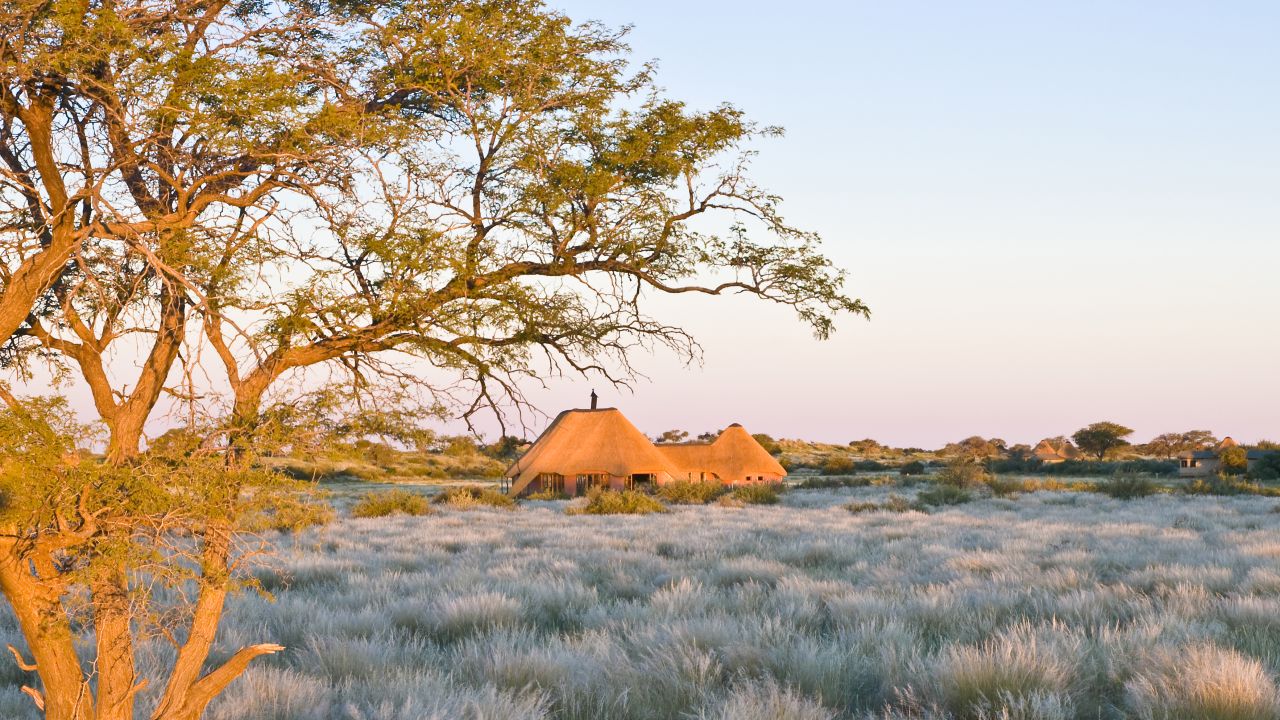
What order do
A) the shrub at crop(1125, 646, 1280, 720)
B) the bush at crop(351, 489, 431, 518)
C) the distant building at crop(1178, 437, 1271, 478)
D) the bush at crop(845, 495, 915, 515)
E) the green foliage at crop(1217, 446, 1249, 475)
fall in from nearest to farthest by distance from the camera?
the shrub at crop(1125, 646, 1280, 720) → the bush at crop(351, 489, 431, 518) → the bush at crop(845, 495, 915, 515) → the green foliage at crop(1217, 446, 1249, 475) → the distant building at crop(1178, 437, 1271, 478)

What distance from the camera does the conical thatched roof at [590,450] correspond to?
31.8 meters

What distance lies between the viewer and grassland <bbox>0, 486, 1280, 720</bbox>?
5.33 meters

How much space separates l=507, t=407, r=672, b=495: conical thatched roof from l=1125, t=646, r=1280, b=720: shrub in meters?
26.8

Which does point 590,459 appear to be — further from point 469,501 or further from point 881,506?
point 881,506

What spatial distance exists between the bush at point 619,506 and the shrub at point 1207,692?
17.5m

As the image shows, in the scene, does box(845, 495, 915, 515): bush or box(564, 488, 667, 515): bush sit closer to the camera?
box(845, 495, 915, 515): bush

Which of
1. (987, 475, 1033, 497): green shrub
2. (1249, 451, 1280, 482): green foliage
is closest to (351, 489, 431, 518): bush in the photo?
(987, 475, 1033, 497): green shrub

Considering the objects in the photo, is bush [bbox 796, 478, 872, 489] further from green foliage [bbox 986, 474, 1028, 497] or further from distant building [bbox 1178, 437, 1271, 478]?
distant building [bbox 1178, 437, 1271, 478]

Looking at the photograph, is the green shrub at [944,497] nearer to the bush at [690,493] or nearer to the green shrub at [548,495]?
the bush at [690,493]

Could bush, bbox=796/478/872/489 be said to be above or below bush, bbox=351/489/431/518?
below

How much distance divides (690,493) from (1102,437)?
64488 millimetres

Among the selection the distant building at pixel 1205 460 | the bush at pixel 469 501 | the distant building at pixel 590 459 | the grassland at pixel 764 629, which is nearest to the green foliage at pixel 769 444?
the distant building at pixel 1205 460

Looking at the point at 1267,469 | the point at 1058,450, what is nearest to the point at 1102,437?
the point at 1058,450

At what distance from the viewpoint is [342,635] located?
7.42 meters
